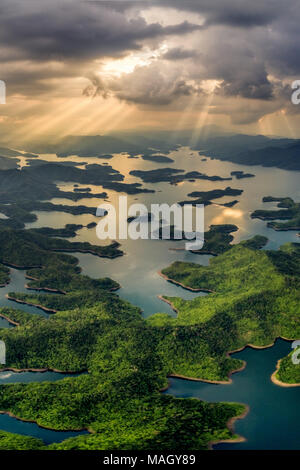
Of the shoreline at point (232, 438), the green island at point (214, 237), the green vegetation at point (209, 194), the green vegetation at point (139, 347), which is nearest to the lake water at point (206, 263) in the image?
the shoreline at point (232, 438)

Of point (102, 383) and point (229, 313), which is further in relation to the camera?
point (229, 313)

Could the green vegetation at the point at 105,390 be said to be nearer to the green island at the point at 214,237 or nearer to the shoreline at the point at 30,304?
the shoreline at the point at 30,304

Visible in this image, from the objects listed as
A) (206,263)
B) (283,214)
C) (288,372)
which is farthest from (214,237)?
(288,372)

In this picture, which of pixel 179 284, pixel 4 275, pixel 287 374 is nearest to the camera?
pixel 287 374

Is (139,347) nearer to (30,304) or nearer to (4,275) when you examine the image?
(30,304)

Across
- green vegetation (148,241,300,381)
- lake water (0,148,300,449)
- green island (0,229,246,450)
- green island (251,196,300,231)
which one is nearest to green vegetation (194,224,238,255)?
lake water (0,148,300,449)

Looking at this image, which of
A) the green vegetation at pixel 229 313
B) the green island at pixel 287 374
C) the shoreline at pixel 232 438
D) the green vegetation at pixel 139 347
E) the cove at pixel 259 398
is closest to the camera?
the shoreline at pixel 232 438

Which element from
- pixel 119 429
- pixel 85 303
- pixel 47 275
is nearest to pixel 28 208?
pixel 47 275
